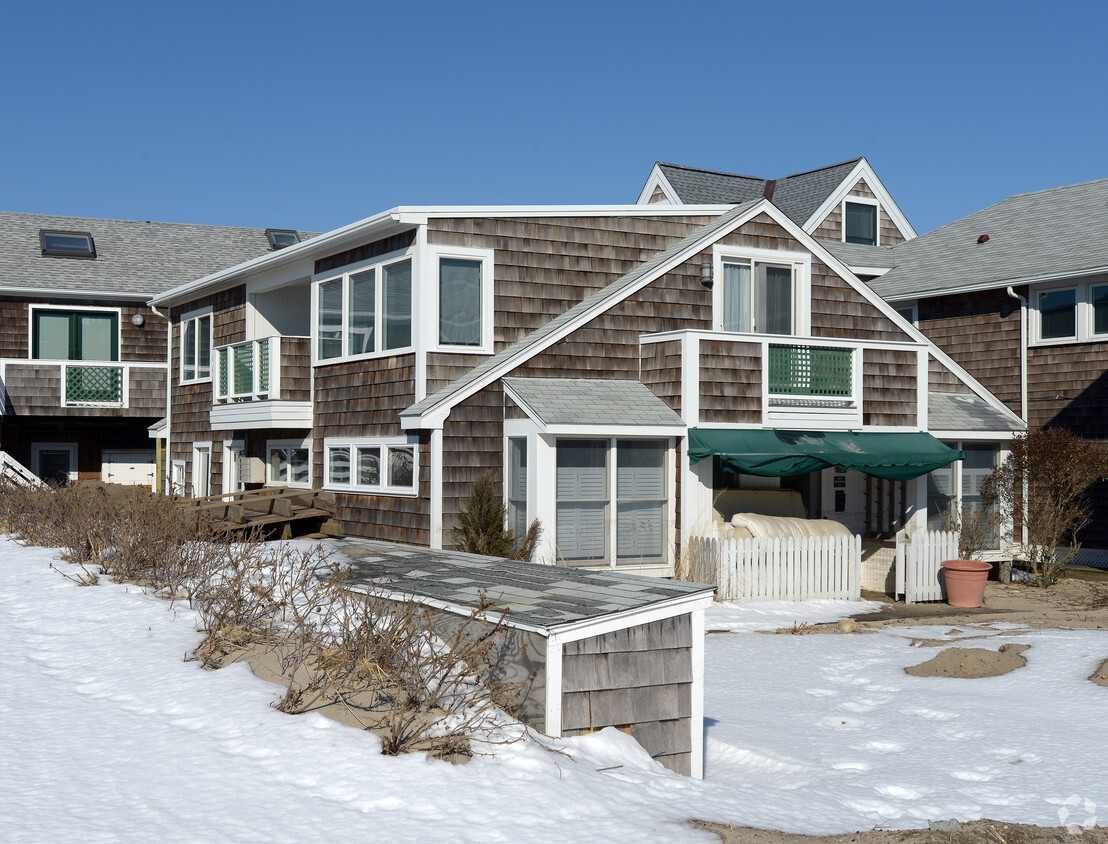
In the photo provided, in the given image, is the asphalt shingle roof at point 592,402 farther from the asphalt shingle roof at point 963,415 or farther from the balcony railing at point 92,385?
the balcony railing at point 92,385

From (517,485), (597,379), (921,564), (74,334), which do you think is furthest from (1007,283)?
(74,334)

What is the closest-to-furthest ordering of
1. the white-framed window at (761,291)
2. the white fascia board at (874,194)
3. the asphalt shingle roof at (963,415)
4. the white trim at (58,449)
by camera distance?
1. the white-framed window at (761,291)
2. the asphalt shingle roof at (963,415)
3. the white trim at (58,449)
4. the white fascia board at (874,194)

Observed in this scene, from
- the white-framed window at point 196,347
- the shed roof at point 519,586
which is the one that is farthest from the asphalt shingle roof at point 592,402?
the white-framed window at point 196,347

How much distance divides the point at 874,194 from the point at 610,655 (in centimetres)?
2850

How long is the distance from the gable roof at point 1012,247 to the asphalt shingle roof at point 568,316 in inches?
268

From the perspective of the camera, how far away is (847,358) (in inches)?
717

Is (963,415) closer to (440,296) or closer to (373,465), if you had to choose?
(440,296)

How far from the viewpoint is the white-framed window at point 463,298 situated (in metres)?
17.2

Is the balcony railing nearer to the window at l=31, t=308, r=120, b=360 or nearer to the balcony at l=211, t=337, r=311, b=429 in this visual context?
the window at l=31, t=308, r=120, b=360

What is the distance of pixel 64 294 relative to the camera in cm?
2884

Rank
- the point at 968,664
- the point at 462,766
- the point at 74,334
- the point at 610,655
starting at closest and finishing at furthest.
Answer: the point at 462,766 < the point at 610,655 < the point at 968,664 < the point at 74,334

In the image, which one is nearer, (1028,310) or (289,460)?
(289,460)

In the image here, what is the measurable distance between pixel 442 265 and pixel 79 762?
451 inches

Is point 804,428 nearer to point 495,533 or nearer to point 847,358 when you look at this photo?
point 847,358
